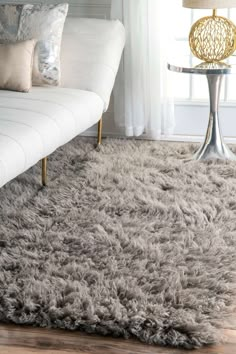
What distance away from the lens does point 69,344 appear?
2.24 metres

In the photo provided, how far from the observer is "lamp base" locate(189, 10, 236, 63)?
388 centimetres

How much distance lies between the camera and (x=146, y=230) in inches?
119

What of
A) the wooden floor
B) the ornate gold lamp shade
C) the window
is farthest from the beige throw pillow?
the wooden floor

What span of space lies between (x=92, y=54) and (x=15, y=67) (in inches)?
20.2

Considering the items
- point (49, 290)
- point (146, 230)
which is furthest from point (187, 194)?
point (49, 290)

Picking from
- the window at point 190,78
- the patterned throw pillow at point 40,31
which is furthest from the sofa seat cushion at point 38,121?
the window at point 190,78

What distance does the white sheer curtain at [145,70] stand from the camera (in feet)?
14.4

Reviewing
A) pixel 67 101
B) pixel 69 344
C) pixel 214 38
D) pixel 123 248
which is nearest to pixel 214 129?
pixel 214 38

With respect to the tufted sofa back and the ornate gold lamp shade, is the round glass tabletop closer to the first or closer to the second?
the ornate gold lamp shade

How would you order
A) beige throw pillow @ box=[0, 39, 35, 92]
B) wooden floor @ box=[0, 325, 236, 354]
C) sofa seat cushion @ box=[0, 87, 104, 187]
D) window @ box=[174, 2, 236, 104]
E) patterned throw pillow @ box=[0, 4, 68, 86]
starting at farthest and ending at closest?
window @ box=[174, 2, 236, 104] → patterned throw pillow @ box=[0, 4, 68, 86] → beige throw pillow @ box=[0, 39, 35, 92] → sofa seat cushion @ box=[0, 87, 104, 187] → wooden floor @ box=[0, 325, 236, 354]

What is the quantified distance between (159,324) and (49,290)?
42 cm

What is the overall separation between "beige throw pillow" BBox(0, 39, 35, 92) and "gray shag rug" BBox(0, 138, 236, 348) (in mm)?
469

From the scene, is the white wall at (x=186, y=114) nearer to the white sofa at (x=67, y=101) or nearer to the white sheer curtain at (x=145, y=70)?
the white sheer curtain at (x=145, y=70)

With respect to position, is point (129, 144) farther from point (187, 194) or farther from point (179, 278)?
point (179, 278)
